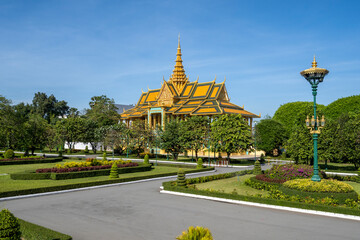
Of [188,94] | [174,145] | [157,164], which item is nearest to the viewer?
[157,164]

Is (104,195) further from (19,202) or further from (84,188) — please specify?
(19,202)

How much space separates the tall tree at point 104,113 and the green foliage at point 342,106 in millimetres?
45088

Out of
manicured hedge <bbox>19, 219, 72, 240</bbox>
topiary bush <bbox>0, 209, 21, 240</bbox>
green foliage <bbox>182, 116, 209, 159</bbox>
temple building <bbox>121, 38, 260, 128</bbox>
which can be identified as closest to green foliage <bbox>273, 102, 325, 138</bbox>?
temple building <bbox>121, 38, 260, 128</bbox>

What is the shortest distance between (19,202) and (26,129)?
33.8m

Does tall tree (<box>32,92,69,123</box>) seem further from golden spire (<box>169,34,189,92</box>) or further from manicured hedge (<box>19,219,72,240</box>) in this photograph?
manicured hedge (<box>19,219,72,240</box>)

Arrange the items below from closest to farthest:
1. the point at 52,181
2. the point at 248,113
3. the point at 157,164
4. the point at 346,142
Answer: the point at 52,181, the point at 346,142, the point at 157,164, the point at 248,113

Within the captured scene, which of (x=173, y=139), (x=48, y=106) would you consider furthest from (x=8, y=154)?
(x=48, y=106)

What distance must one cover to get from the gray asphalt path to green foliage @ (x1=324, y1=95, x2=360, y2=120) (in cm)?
4438

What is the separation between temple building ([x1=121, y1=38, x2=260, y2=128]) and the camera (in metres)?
56.4

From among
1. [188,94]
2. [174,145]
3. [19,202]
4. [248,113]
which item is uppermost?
[188,94]

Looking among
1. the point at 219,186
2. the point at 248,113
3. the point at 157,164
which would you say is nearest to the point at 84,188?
the point at 219,186

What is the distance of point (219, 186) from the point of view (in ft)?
73.8

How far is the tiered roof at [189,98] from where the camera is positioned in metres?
56.3

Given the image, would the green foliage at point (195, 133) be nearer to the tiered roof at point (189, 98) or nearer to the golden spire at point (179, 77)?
the tiered roof at point (189, 98)
